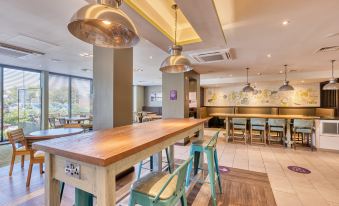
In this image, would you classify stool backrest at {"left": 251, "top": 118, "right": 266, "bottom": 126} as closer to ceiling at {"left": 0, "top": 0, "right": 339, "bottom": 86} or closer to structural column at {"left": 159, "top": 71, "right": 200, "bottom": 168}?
ceiling at {"left": 0, "top": 0, "right": 339, "bottom": 86}

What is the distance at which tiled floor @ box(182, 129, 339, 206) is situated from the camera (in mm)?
2385

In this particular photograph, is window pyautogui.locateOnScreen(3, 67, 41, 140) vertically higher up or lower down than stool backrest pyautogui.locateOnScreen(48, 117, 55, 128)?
higher up

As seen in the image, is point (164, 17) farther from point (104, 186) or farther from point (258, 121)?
point (258, 121)

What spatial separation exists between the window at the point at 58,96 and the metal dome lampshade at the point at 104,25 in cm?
666

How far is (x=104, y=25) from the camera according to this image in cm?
149

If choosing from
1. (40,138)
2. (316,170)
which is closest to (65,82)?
(40,138)

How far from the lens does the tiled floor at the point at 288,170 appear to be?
237 cm

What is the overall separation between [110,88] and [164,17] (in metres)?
1.49

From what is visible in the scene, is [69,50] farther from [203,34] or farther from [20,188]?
[203,34]

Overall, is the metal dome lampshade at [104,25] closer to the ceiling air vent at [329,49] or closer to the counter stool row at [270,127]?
the ceiling air vent at [329,49]

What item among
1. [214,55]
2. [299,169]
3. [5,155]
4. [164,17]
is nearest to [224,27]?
[164,17]

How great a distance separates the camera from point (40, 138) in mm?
2904

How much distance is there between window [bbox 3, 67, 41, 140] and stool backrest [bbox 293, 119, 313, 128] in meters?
8.78

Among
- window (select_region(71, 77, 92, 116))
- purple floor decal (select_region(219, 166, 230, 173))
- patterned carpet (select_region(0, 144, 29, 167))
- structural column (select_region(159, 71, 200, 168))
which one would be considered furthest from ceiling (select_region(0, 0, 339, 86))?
window (select_region(71, 77, 92, 116))
